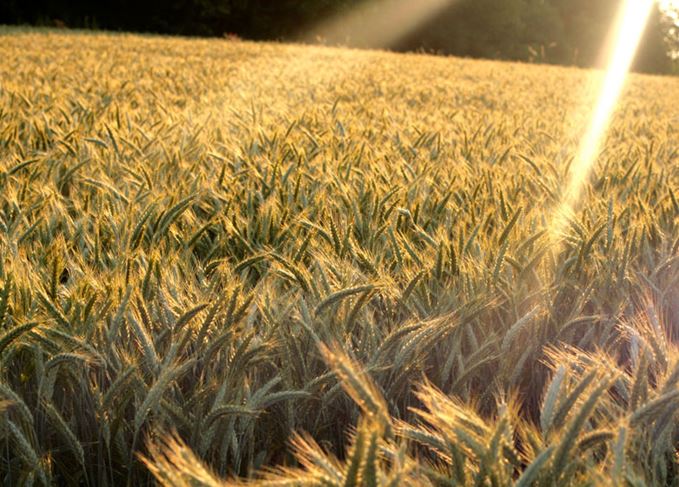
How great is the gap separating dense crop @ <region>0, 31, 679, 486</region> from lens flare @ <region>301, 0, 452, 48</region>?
24.2 meters

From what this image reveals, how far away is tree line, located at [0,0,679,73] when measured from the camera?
23547 millimetres

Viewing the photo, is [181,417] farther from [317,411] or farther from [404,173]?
[404,173]

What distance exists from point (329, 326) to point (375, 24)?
88.5ft

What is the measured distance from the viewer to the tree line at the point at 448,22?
23547mm

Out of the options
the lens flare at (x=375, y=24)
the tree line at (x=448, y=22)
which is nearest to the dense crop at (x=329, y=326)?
the tree line at (x=448, y=22)

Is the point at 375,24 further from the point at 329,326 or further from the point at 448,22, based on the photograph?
the point at 329,326

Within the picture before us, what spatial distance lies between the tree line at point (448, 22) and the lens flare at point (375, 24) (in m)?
0.25

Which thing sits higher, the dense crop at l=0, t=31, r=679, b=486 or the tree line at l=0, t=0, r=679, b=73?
the tree line at l=0, t=0, r=679, b=73

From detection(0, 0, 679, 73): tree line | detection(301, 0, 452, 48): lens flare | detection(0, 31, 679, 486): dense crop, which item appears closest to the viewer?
detection(0, 31, 679, 486): dense crop

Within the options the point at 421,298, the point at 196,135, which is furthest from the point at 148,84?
the point at 421,298

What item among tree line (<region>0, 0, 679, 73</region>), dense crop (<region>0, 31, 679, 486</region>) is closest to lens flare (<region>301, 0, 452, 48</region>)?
tree line (<region>0, 0, 679, 73</region>)

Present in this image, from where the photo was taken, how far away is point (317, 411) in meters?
1.11

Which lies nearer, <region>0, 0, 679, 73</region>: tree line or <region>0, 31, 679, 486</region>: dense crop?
<region>0, 31, 679, 486</region>: dense crop

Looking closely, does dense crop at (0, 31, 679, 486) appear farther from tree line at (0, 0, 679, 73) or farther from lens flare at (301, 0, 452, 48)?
lens flare at (301, 0, 452, 48)
